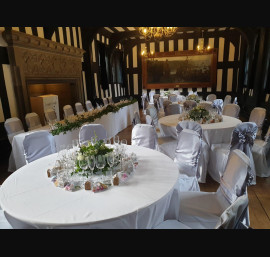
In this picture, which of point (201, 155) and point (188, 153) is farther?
point (201, 155)

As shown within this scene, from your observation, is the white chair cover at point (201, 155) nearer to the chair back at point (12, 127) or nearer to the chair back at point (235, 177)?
the chair back at point (235, 177)

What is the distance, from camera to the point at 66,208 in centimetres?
152

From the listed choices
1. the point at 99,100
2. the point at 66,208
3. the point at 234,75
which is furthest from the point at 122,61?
the point at 66,208

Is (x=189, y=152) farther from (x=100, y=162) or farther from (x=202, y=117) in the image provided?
(x=202, y=117)

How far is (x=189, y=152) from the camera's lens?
2.96 metres

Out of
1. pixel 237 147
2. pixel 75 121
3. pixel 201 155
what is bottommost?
pixel 201 155

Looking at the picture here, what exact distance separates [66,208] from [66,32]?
824 centimetres

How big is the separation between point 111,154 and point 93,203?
60 centimetres

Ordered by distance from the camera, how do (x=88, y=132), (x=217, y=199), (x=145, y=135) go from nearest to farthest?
(x=217, y=199), (x=145, y=135), (x=88, y=132)

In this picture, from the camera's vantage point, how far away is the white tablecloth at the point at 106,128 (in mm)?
3852

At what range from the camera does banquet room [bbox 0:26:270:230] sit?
5.15 ft

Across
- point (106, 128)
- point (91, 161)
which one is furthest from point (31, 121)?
point (91, 161)

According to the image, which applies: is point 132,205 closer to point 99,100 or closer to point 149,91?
point 99,100

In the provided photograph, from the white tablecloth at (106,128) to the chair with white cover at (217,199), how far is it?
284 centimetres
